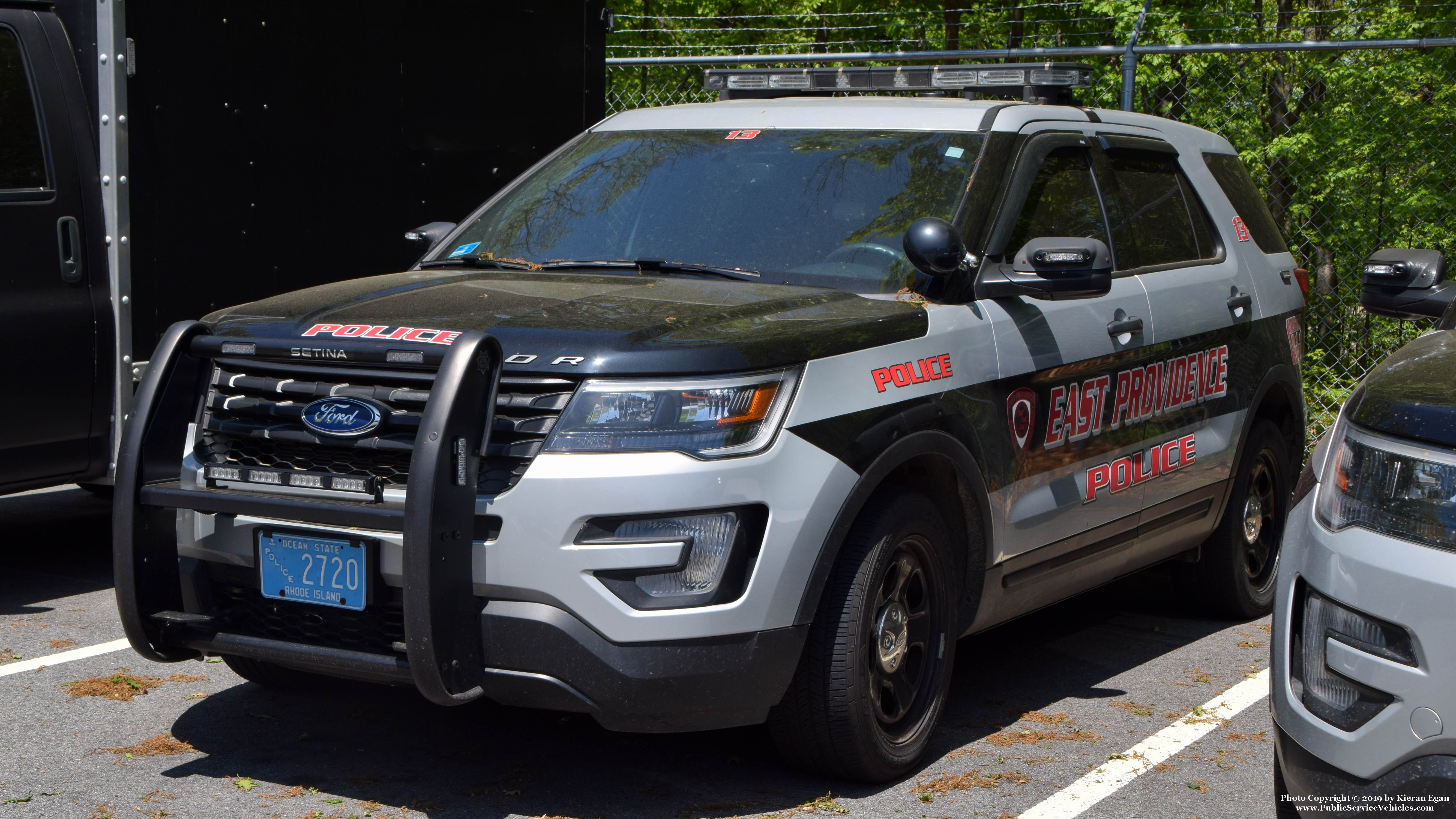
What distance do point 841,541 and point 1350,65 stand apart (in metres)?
10.3

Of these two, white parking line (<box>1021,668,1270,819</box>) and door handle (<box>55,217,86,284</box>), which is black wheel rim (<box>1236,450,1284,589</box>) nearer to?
white parking line (<box>1021,668,1270,819</box>)

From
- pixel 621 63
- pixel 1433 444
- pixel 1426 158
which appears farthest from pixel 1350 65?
pixel 1433 444

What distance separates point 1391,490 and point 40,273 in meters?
4.83

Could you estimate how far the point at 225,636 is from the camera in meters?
3.86

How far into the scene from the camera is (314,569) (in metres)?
3.70

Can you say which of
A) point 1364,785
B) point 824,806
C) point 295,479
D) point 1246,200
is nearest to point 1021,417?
point 824,806

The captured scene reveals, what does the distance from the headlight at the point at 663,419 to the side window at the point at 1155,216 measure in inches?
85.7

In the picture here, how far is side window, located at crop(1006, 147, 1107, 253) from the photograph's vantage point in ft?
15.9

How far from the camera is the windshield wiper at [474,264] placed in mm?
4766

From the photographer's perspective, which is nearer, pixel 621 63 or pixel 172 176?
pixel 172 176

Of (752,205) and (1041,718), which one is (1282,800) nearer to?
(1041,718)

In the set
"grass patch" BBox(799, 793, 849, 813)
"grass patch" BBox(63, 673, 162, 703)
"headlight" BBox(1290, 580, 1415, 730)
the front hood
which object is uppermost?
the front hood

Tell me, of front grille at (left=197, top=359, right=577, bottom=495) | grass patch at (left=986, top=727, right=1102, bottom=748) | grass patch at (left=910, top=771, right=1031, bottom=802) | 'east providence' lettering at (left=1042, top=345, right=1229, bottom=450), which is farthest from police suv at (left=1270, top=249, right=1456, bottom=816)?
front grille at (left=197, top=359, right=577, bottom=495)

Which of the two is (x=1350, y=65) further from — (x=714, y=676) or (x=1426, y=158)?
(x=714, y=676)
